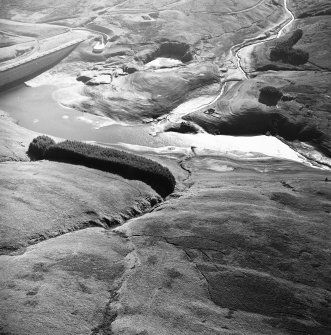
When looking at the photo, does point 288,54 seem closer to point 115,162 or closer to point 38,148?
point 115,162

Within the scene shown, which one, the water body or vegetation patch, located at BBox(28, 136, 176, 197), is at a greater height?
vegetation patch, located at BBox(28, 136, 176, 197)

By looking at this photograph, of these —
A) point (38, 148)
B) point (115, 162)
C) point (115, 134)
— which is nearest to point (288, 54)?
point (115, 134)

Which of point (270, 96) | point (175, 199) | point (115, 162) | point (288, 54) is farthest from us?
point (288, 54)

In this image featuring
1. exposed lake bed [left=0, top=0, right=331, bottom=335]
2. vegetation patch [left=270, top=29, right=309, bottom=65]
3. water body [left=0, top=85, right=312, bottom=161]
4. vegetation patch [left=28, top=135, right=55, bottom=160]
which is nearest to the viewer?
exposed lake bed [left=0, top=0, right=331, bottom=335]

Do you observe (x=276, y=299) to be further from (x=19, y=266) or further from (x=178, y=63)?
(x=178, y=63)

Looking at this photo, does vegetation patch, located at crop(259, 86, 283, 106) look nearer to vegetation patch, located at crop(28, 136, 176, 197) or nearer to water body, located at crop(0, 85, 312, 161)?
water body, located at crop(0, 85, 312, 161)

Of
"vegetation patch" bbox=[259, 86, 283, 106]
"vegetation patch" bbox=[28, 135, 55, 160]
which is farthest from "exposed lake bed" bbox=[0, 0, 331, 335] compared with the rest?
"vegetation patch" bbox=[28, 135, 55, 160]

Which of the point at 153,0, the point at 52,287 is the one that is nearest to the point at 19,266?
the point at 52,287
